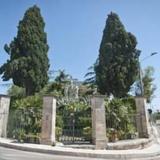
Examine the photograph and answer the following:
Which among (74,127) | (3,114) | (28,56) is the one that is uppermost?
(28,56)

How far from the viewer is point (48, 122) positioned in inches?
562

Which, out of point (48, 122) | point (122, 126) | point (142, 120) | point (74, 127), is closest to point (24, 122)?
point (48, 122)

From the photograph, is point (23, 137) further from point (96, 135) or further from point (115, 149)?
point (115, 149)

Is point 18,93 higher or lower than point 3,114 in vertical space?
higher

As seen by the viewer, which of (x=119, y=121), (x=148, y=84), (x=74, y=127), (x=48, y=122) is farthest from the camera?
(x=148, y=84)

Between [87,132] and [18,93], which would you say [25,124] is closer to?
[87,132]

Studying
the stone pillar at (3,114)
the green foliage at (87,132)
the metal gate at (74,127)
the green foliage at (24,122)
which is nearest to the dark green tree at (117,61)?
the metal gate at (74,127)

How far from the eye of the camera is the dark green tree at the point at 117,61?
26.2 m

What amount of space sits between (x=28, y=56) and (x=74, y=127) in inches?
438

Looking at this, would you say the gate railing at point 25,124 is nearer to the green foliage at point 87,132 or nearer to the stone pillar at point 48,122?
the stone pillar at point 48,122

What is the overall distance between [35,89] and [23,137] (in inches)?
400

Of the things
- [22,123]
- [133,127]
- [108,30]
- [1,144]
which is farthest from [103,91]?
[1,144]

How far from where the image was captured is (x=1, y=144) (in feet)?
45.5

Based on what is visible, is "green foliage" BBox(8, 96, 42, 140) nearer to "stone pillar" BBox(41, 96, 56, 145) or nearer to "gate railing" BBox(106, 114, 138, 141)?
"stone pillar" BBox(41, 96, 56, 145)
